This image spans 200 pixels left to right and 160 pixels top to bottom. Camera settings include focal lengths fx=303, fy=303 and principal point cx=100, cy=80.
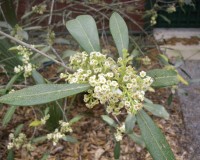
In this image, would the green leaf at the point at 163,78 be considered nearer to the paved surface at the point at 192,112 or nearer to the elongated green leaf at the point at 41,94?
the elongated green leaf at the point at 41,94

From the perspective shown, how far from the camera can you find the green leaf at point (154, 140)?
100 centimetres

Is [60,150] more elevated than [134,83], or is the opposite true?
[134,83]

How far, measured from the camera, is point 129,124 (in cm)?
185

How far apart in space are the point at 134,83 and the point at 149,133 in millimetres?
217

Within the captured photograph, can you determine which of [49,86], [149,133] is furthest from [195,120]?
[49,86]

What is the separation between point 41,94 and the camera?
95 centimetres

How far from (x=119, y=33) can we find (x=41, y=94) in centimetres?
53

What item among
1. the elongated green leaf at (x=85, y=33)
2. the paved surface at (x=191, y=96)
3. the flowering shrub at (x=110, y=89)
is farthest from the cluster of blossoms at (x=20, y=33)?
the paved surface at (x=191, y=96)

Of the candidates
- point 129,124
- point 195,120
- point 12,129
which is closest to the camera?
point 129,124

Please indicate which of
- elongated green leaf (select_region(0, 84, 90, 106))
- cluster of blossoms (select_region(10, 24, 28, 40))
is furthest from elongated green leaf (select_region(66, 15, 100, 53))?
cluster of blossoms (select_region(10, 24, 28, 40))

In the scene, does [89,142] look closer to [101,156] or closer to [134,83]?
[101,156]

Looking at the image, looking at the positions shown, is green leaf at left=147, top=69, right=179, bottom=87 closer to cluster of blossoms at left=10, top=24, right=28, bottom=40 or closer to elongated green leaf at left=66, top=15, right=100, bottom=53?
elongated green leaf at left=66, top=15, right=100, bottom=53

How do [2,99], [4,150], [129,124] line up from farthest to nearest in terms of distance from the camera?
[4,150] < [129,124] < [2,99]

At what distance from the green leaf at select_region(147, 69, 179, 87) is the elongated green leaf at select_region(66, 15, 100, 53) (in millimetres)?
281
